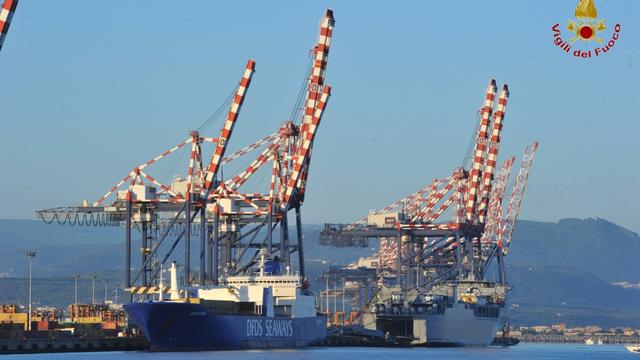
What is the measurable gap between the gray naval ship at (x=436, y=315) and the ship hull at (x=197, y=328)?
4627cm

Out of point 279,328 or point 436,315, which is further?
point 436,315

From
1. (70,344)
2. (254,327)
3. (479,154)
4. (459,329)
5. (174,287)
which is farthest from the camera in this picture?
(479,154)

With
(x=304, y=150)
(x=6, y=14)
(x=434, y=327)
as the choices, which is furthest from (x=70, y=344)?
(x=434, y=327)

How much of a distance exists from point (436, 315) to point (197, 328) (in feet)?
197

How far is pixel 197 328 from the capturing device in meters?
113

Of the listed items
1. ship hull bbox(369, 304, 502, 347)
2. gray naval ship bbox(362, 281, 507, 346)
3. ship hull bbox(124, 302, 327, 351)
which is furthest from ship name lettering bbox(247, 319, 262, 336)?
ship hull bbox(369, 304, 502, 347)

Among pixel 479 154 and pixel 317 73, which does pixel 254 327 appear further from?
pixel 479 154

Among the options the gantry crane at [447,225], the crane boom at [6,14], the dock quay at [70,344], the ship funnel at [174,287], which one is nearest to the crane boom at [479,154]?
the gantry crane at [447,225]

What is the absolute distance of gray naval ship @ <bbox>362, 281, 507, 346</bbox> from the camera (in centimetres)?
16725

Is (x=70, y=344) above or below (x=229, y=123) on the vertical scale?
below

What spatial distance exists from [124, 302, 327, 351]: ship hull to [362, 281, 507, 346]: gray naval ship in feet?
152

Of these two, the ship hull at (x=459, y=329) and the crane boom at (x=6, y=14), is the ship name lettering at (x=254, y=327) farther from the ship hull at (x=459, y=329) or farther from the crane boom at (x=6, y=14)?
the ship hull at (x=459, y=329)

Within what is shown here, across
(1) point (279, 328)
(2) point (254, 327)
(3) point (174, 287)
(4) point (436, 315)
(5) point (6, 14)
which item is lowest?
(1) point (279, 328)

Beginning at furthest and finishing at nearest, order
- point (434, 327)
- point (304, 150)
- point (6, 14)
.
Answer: point (434, 327)
point (304, 150)
point (6, 14)
